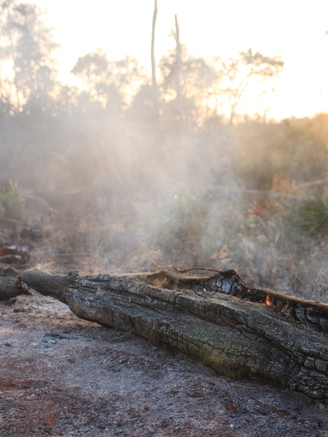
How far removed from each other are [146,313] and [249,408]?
3.44 feet

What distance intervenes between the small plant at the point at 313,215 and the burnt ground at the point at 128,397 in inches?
146

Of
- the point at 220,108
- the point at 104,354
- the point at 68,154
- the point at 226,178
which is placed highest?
the point at 220,108

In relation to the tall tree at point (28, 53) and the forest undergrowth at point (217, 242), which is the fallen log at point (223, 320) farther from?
the tall tree at point (28, 53)

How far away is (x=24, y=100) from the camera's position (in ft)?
60.5

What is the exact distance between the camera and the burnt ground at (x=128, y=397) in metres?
1.76

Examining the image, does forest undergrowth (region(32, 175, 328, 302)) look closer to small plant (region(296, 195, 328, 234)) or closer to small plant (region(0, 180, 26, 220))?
small plant (region(296, 195, 328, 234))

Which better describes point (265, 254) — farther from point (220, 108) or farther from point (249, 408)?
point (220, 108)

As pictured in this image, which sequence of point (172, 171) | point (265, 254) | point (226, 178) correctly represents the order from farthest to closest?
point (172, 171) < point (226, 178) < point (265, 254)

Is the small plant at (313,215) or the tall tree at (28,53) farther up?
the tall tree at (28,53)

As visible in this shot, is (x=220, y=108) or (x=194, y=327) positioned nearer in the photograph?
(x=194, y=327)

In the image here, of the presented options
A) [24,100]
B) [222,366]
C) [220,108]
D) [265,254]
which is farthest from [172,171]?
[222,366]

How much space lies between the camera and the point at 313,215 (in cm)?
576

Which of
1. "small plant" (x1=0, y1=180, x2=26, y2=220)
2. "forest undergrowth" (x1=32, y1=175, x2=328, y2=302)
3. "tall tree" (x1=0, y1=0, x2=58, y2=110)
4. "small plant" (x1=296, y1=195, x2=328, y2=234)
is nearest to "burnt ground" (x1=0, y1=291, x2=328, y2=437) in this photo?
"forest undergrowth" (x1=32, y1=175, x2=328, y2=302)

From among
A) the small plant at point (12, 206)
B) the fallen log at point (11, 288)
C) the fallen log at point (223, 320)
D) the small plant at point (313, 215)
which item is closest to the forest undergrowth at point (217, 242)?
the small plant at point (313, 215)
